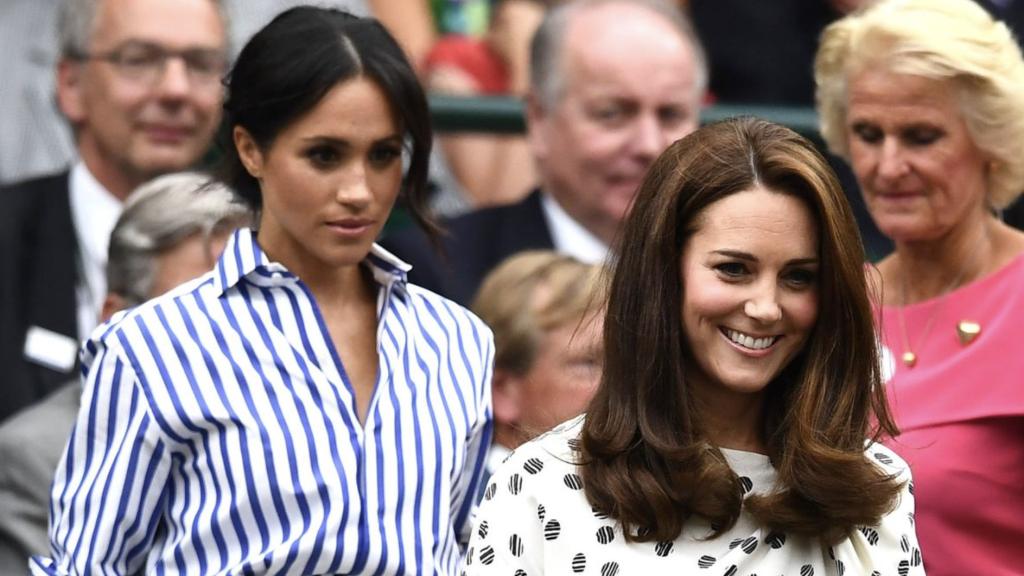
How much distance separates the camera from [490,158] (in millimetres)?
7129

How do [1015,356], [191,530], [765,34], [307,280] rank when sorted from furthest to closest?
[765,34]
[1015,356]
[307,280]
[191,530]

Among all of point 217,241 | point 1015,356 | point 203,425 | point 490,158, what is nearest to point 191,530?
point 203,425

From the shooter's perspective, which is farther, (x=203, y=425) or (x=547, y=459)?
(x=203, y=425)

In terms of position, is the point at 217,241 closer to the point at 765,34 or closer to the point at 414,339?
the point at 414,339

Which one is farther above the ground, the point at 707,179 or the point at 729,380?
the point at 707,179

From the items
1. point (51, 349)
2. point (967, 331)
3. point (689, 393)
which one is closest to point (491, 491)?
point (689, 393)

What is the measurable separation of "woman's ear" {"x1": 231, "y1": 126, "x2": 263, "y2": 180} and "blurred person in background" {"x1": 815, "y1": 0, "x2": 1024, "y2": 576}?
1.16 meters

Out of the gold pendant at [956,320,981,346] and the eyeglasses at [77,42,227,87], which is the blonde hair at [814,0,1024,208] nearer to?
the gold pendant at [956,320,981,346]

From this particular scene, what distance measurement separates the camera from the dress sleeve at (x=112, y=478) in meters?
3.45

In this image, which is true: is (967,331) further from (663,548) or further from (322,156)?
(322,156)

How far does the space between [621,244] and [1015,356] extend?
Answer: 1069 millimetres

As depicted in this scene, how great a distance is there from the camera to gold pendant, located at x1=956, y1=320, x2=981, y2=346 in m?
4.03

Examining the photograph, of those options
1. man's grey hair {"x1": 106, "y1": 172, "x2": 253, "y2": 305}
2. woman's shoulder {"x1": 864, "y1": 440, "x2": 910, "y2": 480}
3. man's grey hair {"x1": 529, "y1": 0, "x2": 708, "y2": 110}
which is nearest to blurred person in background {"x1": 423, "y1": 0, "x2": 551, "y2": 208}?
man's grey hair {"x1": 529, "y1": 0, "x2": 708, "y2": 110}

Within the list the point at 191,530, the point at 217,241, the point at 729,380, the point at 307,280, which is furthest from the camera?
the point at 217,241
